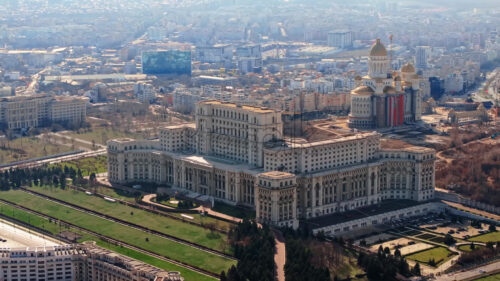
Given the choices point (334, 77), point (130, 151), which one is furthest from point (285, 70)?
point (130, 151)

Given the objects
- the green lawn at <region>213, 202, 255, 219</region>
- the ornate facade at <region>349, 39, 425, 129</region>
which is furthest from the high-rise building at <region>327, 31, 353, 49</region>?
the green lawn at <region>213, 202, 255, 219</region>

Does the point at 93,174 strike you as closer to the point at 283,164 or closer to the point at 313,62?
the point at 283,164

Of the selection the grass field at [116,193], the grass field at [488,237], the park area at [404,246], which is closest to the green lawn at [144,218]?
the grass field at [116,193]

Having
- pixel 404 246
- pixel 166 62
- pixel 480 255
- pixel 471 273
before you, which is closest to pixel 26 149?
→ pixel 404 246

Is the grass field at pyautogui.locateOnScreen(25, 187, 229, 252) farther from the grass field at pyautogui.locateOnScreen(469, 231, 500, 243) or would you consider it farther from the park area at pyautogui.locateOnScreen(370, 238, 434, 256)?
the grass field at pyautogui.locateOnScreen(469, 231, 500, 243)

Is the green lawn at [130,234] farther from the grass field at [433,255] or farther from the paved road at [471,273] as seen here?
the paved road at [471,273]
